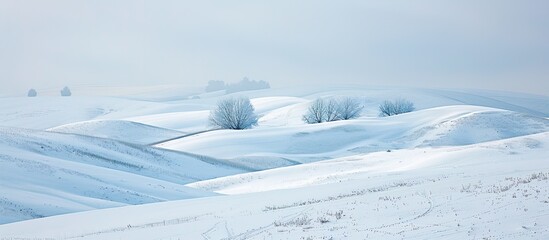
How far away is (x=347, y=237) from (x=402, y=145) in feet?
212

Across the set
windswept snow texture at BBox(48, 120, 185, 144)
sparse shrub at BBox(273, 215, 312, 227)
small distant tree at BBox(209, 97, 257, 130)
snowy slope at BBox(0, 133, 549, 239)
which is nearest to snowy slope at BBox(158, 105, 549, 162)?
windswept snow texture at BBox(48, 120, 185, 144)

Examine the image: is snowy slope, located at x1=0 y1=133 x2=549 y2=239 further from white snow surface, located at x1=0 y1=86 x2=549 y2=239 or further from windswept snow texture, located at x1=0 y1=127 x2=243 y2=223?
windswept snow texture, located at x1=0 y1=127 x2=243 y2=223

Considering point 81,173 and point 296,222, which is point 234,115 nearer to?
point 81,173

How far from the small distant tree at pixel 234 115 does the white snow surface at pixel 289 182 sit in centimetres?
825

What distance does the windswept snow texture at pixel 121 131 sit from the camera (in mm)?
89188

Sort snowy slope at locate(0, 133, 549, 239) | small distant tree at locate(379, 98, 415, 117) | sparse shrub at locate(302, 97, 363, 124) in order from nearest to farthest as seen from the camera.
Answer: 1. snowy slope at locate(0, 133, 549, 239)
2. sparse shrub at locate(302, 97, 363, 124)
3. small distant tree at locate(379, 98, 415, 117)

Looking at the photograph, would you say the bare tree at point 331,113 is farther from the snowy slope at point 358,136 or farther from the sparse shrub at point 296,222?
the sparse shrub at point 296,222

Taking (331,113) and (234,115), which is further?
(331,113)

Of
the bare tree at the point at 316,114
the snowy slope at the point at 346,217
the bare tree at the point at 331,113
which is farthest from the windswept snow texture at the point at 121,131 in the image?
the snowy slope at the point at 346,217

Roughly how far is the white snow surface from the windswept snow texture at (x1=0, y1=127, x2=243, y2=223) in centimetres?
13

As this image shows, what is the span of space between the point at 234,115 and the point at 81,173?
59.0 meters

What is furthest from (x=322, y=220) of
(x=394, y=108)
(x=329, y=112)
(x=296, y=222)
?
(x=394, y=108)

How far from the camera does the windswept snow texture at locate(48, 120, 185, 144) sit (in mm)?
89188

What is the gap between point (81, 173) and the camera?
37375mm
